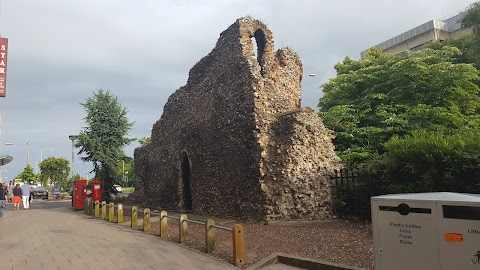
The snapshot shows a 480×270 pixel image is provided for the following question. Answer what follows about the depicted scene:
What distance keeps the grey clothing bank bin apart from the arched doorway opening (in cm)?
1460

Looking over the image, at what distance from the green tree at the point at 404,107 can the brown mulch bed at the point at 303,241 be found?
16.4 ft

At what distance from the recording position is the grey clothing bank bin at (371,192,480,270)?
150 inches

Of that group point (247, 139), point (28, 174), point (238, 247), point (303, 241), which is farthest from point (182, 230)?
point (28, 174)

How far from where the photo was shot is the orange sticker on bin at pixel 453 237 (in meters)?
3.84

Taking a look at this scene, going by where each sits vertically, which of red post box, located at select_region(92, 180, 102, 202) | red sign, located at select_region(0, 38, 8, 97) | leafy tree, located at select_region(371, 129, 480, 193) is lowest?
red post box, located at select_region(92, 180, 102, 202)

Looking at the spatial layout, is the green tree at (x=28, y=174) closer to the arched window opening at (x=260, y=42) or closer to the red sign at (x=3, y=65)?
the red sign at (x=3, y=65)

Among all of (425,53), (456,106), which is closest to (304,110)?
(456,106)

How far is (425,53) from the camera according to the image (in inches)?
841

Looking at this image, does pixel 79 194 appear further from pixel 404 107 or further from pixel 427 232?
pixel 427 232

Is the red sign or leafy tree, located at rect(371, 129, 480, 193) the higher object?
the red sign

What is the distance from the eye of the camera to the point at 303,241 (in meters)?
9.28

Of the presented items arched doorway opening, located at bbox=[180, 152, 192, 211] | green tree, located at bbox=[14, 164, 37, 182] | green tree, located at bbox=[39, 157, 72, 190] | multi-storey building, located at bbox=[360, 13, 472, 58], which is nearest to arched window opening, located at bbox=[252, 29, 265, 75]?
arched doorway opening, located at bbox=[180, 152, 192, 211]

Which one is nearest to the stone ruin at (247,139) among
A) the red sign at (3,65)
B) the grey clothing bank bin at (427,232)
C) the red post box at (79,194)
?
the red post box at (79,194)

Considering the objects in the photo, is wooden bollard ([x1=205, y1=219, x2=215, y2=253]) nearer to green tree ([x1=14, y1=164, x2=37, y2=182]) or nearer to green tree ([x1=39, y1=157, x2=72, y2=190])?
green tree ([x1=39, y1=157, x2=72, y2=190])
